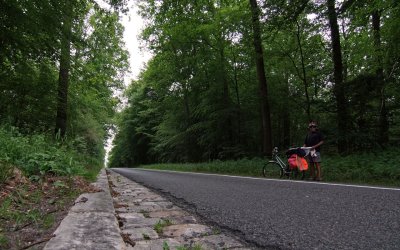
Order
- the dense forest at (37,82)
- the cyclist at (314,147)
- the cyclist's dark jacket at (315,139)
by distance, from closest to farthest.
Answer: the dense forest at (37,82) → the cyclist at (314,147) → the cyclist's dark jacket at (315,139)

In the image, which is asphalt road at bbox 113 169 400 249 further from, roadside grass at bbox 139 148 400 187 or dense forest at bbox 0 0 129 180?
roadside grass at bbox 139 148 400 187

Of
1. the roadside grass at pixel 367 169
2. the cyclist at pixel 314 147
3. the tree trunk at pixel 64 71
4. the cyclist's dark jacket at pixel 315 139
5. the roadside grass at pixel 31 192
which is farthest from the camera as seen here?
the cyclist's dark jacket at pixel 315 139

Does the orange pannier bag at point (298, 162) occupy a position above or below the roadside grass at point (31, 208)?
above

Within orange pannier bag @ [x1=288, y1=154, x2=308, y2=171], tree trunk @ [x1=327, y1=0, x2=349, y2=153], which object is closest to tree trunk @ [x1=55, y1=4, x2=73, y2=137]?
orange pannier bag @ [x1=288, y1=154, x2=308, y2=171]

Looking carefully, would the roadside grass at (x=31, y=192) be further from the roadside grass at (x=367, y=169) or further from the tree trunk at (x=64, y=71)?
the roadside grass at (x=367, y=169)

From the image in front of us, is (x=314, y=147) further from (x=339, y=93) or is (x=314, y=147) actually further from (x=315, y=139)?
(x=339, y=93)

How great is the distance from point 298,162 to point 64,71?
939 cm

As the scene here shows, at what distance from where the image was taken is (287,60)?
68.1 ft

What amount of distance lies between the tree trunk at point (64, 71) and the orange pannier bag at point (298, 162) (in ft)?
23.7

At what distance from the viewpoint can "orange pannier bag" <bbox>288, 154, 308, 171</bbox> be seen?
33.4 feet

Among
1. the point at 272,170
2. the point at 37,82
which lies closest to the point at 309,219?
the point at 272,170

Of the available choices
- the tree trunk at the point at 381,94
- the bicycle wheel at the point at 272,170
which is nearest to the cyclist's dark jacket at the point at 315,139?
the bicycle wheel at the point at 272,170

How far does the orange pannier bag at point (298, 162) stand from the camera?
1018 cm

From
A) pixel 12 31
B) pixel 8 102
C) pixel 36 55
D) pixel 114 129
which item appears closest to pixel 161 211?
pixel 12 31
